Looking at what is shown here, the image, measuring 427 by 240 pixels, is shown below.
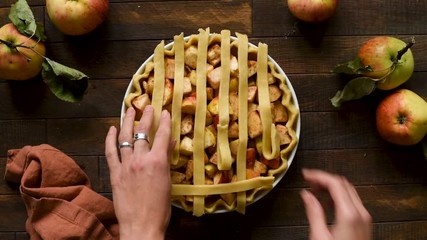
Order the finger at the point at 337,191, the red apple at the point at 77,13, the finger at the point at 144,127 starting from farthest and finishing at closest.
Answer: the red apple at the point at 77,13 < the finger at the point at 144,127 < the finger at the point at 337,191

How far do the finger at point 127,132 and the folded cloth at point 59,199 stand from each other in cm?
20

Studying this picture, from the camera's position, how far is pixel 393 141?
112 cm

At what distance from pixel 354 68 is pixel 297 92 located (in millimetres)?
131

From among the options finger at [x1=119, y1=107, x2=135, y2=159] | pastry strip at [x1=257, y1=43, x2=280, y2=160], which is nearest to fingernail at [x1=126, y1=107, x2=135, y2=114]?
finger at [x1=119, y1=107, x2=135, y2=159]

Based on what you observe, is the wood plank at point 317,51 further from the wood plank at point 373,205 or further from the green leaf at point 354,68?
the wood plank at point 373,205

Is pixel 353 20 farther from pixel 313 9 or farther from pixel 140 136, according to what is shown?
pixel 140 136

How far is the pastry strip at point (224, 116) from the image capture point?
40.6 inches

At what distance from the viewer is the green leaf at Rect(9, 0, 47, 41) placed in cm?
111

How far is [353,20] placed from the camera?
116 centimetres

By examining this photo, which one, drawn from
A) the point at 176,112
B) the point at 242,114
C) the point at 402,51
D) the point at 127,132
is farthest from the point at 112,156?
the point at 402,51

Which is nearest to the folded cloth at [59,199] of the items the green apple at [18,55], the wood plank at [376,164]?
the green apple at [18,55]

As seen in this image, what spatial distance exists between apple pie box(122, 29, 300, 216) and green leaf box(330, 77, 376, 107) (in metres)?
0.11

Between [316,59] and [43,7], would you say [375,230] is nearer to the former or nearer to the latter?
[316,59]

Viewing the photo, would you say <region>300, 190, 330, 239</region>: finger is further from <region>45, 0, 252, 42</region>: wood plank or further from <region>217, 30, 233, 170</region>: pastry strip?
<region>45, 0, 252, 42</region>: wood plank
